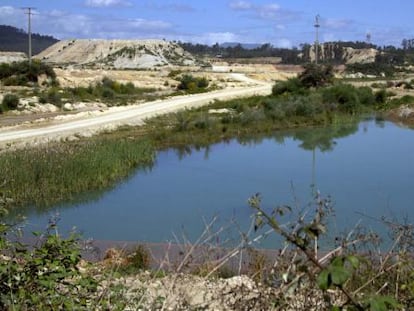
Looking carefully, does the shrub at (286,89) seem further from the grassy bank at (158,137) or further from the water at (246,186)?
the water at (246,186)

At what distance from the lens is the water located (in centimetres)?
1430

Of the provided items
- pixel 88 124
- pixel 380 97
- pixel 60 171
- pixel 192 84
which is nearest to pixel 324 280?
pixel 60 171

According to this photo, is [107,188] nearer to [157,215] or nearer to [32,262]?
[157,215]

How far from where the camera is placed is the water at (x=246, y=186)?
46.9ft

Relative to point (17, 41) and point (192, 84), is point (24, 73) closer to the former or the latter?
point (192, 84)

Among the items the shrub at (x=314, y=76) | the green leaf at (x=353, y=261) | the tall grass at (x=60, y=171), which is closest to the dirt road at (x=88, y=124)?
the tall grass at (x=60, y=171)

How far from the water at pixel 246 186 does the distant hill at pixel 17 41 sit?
390 feet

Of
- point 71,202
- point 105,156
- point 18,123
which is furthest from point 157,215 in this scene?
point 18,123

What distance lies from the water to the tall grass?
0.58m

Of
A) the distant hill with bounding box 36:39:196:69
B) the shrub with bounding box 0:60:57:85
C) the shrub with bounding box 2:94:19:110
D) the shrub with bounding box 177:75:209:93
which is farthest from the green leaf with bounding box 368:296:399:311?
the distant hill with bounding box 36:39:196:69

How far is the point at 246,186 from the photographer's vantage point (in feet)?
63.5

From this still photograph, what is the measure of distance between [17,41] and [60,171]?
485 feet

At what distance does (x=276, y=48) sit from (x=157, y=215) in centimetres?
17510

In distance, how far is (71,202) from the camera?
16.3 meters
